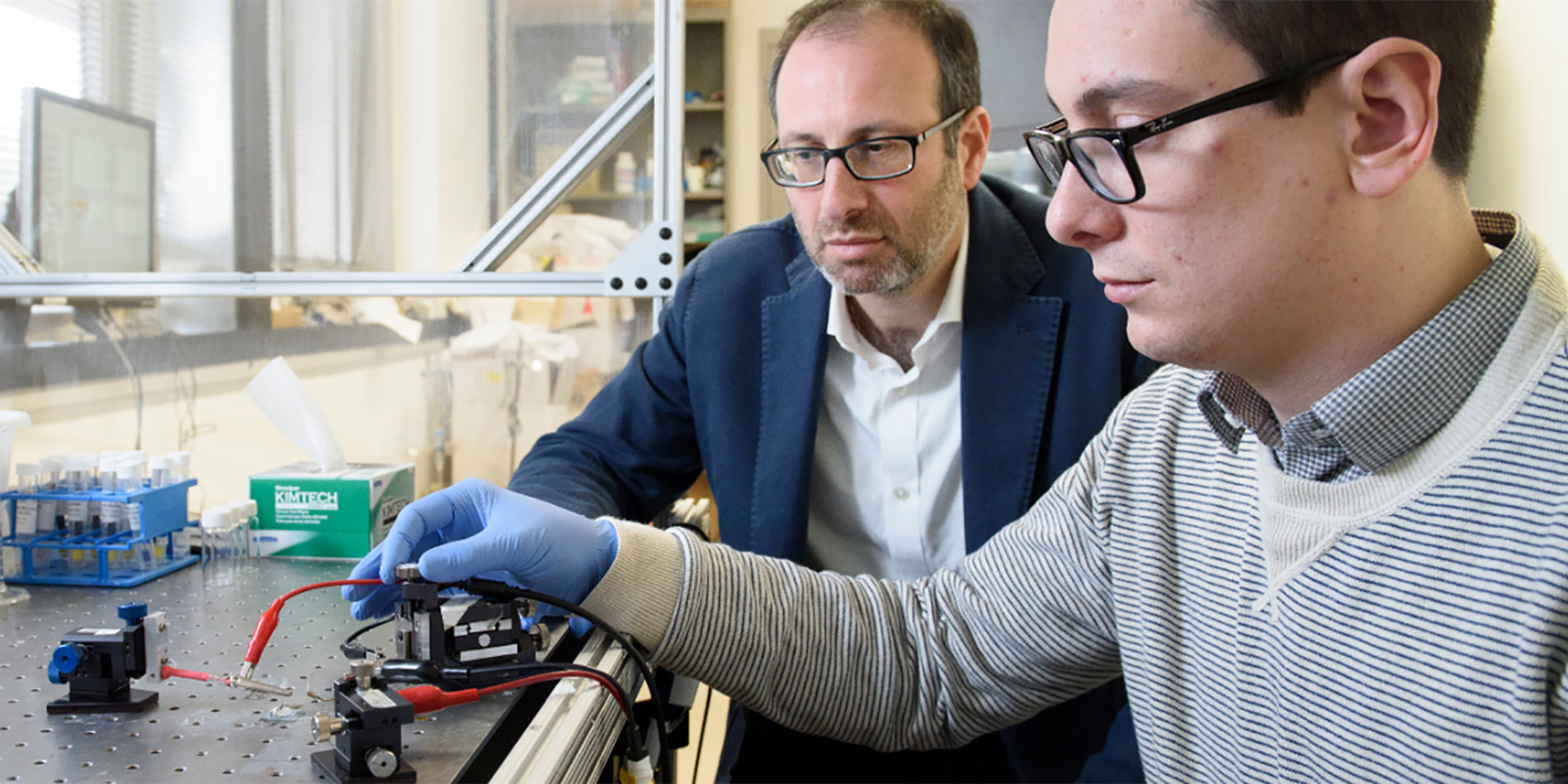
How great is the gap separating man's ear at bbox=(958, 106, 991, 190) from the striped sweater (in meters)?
0.56

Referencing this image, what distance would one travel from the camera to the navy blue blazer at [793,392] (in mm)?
1277

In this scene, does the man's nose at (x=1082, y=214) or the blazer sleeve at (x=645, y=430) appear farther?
the blazer sleeve at (x=645, y=430)

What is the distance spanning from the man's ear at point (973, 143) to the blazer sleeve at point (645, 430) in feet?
1.32

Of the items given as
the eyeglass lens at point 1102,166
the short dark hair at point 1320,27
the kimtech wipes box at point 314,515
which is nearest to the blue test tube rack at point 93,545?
the kimtech wipes box at point 314,515

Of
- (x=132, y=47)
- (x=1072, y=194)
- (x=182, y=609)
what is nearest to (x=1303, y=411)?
(x=1072, y=194)

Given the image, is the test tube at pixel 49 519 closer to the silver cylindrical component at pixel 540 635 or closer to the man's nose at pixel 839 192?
the silver cylindrical component at pixel 540 635

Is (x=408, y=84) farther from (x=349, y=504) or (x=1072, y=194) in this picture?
(x=1072, y=194)

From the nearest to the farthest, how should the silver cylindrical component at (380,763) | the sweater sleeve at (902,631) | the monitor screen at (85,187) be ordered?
the silver cylindrical component at (380,763) → the sweater sleeve at (902,631) → the monitor screen at (85,187)

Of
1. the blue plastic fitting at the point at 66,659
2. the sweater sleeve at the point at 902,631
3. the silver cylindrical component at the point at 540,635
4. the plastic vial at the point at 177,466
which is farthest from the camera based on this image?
the plastic vial at the point at 177,466

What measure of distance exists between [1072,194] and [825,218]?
0.59 metres

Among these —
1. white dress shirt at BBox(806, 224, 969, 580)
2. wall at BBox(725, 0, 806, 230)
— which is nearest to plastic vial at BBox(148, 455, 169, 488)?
white dress shirt at BBox(806, 224, 969, 580)

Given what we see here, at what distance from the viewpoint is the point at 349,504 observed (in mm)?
1271

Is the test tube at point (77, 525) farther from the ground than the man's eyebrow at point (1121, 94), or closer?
closer

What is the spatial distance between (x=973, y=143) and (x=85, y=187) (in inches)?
53.0
